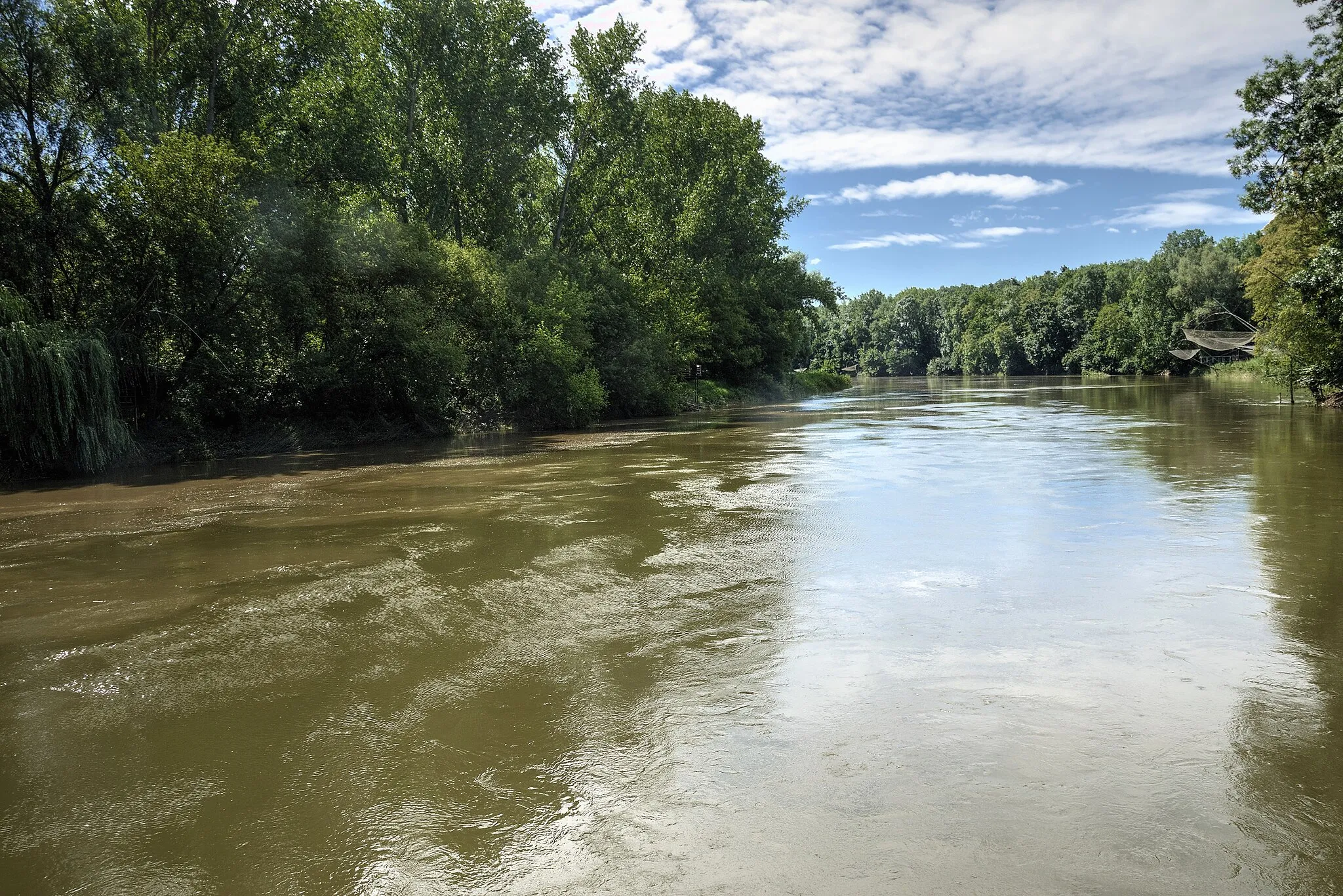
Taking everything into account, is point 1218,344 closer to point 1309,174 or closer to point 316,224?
point 1309,174

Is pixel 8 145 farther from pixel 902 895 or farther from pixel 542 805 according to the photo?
pixel 902 895

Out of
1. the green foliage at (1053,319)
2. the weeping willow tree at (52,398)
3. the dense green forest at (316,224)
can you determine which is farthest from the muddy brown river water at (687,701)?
the green foliage at (1053,319)

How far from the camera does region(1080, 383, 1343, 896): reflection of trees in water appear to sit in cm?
325

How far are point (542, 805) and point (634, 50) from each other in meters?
37.6

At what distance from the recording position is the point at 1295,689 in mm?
4836

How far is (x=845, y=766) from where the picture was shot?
404 centimetres

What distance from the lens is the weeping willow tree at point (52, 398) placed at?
16578 mm

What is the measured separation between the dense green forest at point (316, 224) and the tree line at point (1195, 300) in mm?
22339

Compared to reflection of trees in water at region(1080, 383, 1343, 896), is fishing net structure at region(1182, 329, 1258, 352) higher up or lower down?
higher up

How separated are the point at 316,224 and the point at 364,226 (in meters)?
1.54

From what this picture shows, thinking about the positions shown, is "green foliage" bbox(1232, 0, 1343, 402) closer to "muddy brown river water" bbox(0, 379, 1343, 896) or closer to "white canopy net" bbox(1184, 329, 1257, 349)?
"muddy brown river water" bbox(0, 379, 1343, 896)

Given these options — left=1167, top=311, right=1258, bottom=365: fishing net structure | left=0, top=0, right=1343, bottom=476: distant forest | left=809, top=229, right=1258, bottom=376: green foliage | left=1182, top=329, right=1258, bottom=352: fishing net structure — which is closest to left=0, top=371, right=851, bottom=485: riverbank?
left=0, top=0, right=1343, bottom=476: distant forest

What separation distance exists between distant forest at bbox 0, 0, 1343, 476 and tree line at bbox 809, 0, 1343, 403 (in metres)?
0.15

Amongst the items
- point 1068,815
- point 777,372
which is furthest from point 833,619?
point 777,372
